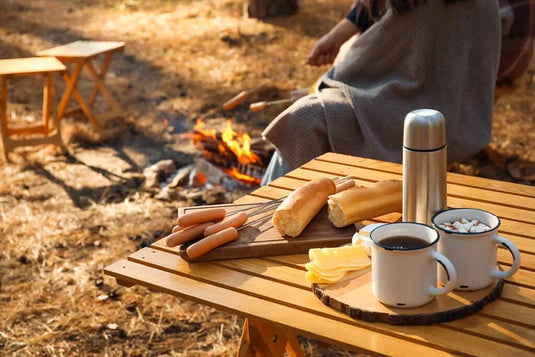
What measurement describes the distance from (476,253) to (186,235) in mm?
765

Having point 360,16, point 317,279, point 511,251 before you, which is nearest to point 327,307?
point 317,279

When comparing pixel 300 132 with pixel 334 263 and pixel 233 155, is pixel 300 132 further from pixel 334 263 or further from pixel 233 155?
pixel 334 263

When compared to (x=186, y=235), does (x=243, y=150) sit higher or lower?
lower

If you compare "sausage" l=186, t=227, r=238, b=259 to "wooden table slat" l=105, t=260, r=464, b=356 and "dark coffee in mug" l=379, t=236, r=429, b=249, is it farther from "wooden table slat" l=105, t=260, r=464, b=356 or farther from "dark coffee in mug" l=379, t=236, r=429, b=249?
"dark coffee in mug" l=379, t=236, r=429, b=249

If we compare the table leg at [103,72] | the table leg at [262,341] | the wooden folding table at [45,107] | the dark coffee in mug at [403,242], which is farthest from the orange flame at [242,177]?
the dark coffee in mug at [403,242]

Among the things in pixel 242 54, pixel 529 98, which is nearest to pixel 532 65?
pixel 529 98

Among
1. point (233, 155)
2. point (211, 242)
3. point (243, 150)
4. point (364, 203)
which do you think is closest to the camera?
point (211, 242)

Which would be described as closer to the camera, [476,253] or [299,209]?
[476,253]

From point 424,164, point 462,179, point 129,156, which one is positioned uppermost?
point 424,164

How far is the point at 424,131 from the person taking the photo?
1857 mm

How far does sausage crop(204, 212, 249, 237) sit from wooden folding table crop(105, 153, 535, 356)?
3.5 inches

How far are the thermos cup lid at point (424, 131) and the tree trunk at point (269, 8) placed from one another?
6.52 meters

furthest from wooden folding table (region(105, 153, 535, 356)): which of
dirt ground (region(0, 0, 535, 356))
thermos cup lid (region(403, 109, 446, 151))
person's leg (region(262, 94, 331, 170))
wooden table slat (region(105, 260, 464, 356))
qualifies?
dirt ground (region(0, 0, 535, 356))

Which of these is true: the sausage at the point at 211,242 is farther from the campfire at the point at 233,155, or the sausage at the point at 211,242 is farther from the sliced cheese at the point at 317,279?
the campfire at the point at 233,155
